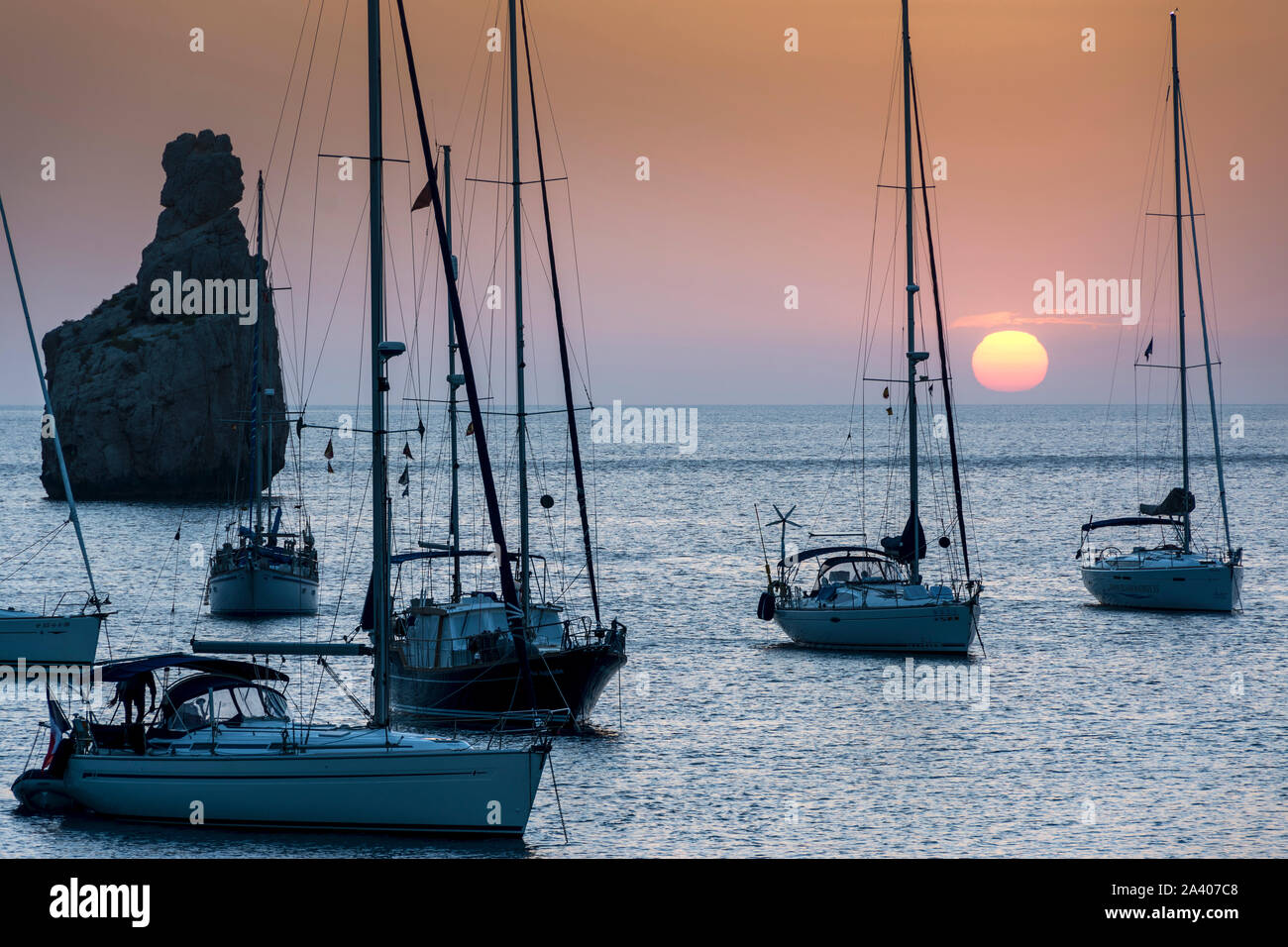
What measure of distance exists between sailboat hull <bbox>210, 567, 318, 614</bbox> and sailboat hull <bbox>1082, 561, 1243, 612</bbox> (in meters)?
36.3

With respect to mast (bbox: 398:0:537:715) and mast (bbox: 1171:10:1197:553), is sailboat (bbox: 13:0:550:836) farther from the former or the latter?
mast (bbox: 1171:10:1197:553)

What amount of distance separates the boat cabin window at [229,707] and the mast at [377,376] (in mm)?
3065

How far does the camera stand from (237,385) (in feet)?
442

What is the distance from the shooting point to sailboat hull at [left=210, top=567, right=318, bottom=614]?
61.2m

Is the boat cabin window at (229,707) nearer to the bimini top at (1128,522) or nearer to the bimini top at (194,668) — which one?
the bimini top at (194,668)

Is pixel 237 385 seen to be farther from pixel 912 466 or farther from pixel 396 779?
pixel 396 779

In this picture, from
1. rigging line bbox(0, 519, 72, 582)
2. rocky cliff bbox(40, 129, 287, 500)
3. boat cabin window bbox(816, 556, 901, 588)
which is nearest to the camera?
boat cabin window bbox(816, 556, 901, 588)

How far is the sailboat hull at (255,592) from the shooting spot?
61250mm

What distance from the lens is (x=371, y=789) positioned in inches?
990

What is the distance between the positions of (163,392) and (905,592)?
100248mm

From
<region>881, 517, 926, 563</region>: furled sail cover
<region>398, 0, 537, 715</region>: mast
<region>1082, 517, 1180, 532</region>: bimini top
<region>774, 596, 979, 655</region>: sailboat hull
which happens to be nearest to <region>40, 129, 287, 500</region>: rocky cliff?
<region>1082, 517, 1180, 532</region>: bimini top

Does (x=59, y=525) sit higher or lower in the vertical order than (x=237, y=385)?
lower
